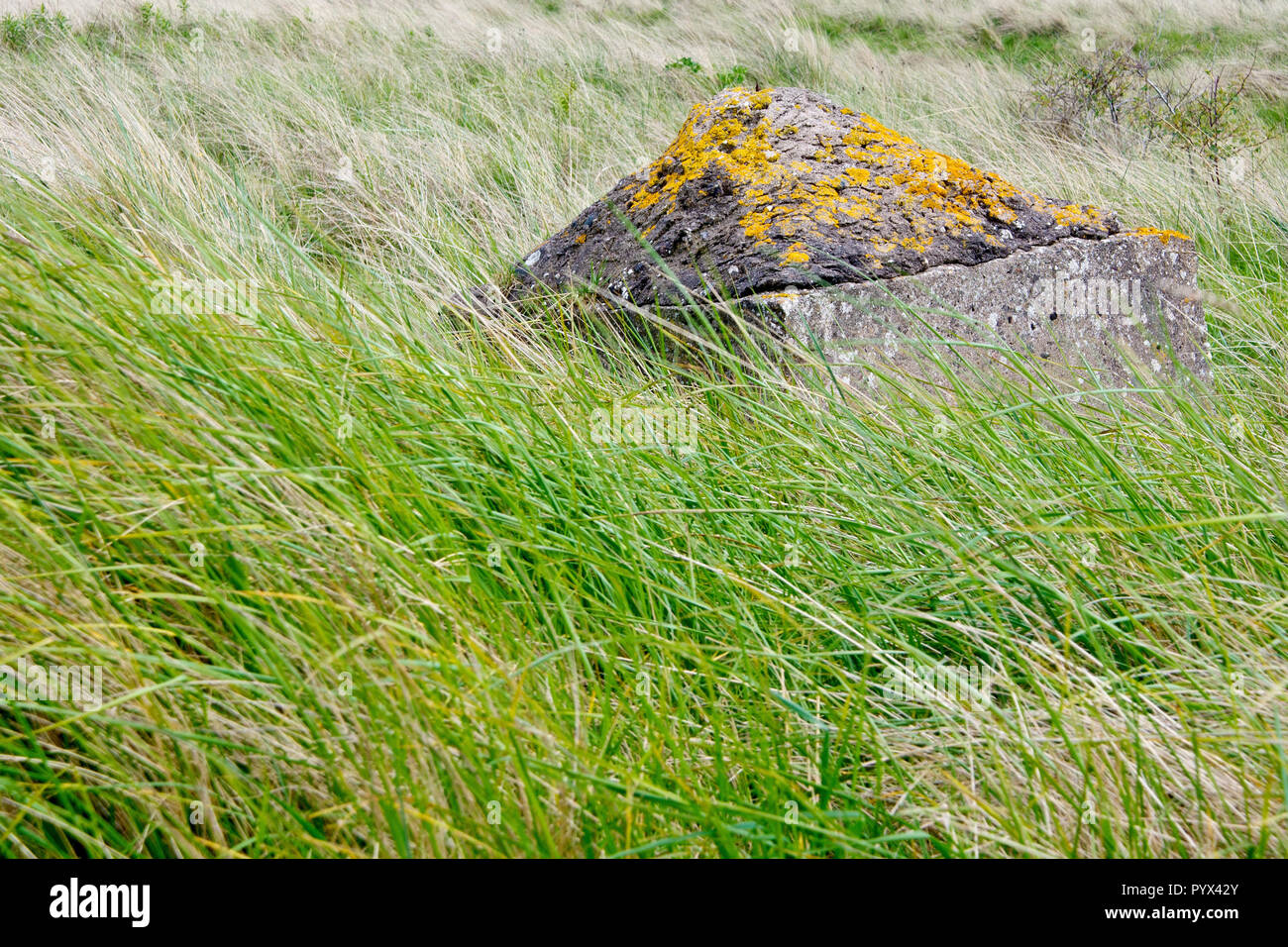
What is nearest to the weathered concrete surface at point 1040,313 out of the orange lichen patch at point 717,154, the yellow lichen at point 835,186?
the yellow lichen at point 835,186

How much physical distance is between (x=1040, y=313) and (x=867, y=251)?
0.54m

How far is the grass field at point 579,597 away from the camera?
1.07m

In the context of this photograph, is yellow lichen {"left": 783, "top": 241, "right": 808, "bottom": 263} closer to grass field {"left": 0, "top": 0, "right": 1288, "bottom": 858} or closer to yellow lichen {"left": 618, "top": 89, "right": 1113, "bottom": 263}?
yellow lichen {"left": 618, "top": 89, "right": 1113, "bottom": 263}

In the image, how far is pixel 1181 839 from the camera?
110 centimetres

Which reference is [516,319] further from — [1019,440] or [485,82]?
[485,82]

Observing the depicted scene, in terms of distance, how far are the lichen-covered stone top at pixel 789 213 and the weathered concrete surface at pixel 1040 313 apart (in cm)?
7

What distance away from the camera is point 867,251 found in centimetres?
238

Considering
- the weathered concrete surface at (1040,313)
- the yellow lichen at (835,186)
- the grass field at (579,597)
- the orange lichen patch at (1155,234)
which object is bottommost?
the grass field at (579,597)

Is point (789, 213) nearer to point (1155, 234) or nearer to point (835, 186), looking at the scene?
point (835, 186)

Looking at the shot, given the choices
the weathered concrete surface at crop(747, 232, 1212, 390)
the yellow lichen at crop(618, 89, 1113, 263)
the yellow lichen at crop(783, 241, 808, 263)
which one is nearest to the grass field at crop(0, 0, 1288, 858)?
the weathered concrete surface at crop(747, 232, 1212, 390)

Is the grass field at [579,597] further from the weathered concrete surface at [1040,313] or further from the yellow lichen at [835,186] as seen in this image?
the yellow lichen at [835,186]

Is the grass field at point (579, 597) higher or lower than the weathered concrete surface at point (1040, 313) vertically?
lower

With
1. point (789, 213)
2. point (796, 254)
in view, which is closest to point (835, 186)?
point (789, 213)
